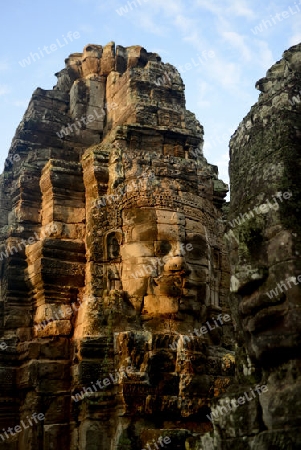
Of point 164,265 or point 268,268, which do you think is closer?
point 268,268

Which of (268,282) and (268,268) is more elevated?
(268,268)

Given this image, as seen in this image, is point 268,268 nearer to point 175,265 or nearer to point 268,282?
point 268,282

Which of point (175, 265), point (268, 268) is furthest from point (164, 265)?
point (268, 268)

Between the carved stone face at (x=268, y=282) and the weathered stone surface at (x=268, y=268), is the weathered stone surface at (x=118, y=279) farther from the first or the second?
the carved stone face at (x=268, y=282)

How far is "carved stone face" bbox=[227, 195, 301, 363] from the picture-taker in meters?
4.36

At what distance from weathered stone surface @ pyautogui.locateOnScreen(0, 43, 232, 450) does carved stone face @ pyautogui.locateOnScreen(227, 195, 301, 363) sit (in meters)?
4.88

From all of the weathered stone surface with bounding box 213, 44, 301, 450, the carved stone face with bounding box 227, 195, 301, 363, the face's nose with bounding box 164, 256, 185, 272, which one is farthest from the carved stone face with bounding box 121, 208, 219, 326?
the carved stone face with bounding box 227, 195, 301, 363

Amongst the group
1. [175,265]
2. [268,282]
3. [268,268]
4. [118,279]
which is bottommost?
[268,282]

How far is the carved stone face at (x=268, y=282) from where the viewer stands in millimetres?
4355

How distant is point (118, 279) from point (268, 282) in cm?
743

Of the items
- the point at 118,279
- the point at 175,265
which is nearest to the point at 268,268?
the point at 175,265

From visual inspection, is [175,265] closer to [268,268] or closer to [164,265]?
[164,265]

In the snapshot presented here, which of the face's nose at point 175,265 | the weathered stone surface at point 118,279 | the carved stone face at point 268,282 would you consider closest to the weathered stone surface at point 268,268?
Result: the carved stone face at point 268,282

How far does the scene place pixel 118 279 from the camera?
11844 mm
